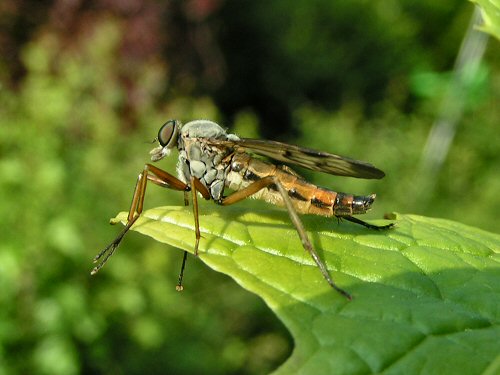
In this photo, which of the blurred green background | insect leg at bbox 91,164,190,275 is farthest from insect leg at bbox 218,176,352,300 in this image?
the blurred green background

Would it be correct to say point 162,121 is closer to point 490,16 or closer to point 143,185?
point 143,185

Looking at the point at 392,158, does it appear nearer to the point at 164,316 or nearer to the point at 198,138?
the point at 164,316

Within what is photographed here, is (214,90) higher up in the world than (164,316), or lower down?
higher up

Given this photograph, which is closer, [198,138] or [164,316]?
[198,138]

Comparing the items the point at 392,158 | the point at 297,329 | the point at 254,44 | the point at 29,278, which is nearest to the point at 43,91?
the point at 29,278

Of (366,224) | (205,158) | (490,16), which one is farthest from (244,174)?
(490,16)

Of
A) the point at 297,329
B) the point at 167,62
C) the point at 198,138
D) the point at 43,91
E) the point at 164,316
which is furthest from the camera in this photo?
the point at 167,62

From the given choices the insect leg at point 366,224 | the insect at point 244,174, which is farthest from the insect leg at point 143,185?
the insect leg at point 366,224

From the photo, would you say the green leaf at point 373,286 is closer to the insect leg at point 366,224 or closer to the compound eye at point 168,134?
the insect leg at point 366,224
